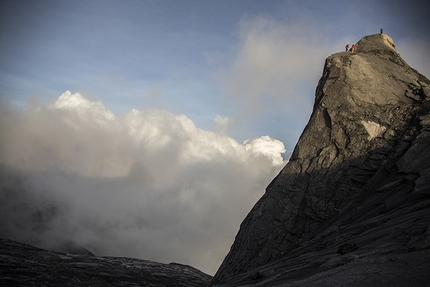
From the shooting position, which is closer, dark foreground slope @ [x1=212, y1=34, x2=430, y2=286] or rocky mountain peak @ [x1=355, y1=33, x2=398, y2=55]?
dark foreground slope @ [x1=212, y1=34, x2=430, y2=286]

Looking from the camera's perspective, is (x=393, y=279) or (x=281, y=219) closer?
(x=393, y=279)

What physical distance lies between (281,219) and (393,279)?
22.7 m

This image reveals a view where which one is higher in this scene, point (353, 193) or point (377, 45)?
point (377, 45)

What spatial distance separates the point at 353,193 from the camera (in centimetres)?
3291

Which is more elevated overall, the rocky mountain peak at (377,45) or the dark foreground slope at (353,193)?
the rocky mountain peak at (377,45)

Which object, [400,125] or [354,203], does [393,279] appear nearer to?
[354,203]

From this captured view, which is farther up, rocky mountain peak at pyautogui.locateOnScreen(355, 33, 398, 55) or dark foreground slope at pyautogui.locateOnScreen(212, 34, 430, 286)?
rocky mountain peak at pyautogui.locateOnScreen(355, 33, 398, 55)

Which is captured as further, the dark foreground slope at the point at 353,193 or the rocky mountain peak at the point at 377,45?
the rocky mountain peak at the point at 377,45

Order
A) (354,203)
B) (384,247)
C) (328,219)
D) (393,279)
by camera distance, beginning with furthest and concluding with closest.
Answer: (328,219) → (354,203) → (384,247) → (393,279)

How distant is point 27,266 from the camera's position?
46000 millimetres

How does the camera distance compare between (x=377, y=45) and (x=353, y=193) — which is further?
(x=377, y=45)

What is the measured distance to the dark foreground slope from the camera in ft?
55.4

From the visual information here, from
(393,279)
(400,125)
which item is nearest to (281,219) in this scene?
(400,125)

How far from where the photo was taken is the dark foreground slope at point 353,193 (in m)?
16.9
